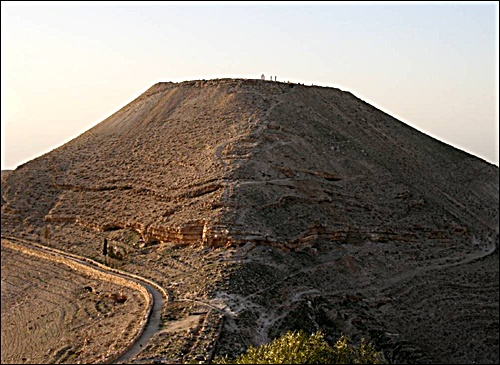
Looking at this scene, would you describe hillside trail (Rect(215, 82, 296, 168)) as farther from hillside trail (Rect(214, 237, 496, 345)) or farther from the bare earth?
the bare earth

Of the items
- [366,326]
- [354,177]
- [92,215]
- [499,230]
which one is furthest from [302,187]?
[499,230]

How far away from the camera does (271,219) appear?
2897cm

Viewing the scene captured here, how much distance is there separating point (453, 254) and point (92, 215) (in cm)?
1702

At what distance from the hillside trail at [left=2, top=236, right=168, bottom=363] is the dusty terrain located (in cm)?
38

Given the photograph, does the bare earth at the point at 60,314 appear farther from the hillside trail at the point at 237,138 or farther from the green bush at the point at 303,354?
the hillside trail at the point at 237,138

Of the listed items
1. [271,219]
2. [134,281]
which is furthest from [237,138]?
[134,281]

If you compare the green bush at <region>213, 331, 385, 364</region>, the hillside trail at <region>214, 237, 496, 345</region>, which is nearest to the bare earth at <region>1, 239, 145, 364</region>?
the hillside trail at <region>214, 237, 496, 345</region>

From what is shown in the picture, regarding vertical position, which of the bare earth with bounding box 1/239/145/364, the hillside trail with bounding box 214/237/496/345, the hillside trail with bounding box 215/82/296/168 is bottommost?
the bare earth with bounding box 1/239/145/364

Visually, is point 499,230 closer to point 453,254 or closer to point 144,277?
point 453,254

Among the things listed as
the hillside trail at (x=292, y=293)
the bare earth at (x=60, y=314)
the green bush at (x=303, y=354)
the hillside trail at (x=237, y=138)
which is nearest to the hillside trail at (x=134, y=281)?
the bare earth at (x=60, y=314)

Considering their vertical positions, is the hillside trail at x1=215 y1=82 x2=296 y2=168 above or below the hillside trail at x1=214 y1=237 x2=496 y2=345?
above

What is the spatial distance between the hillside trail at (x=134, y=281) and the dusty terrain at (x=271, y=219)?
0.38 meters

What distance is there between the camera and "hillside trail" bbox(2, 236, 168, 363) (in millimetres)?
20859

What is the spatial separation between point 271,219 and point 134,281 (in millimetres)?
6265
